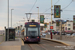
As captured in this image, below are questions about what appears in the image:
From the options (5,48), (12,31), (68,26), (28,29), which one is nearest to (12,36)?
(12,31)

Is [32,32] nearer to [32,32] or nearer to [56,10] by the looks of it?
[32,32]

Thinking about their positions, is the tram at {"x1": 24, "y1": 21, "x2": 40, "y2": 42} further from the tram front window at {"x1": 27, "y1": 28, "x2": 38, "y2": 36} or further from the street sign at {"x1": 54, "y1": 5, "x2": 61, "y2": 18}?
the street sign at {"x1": 54, "y1": 5, "x2": 61, "y2": 18}

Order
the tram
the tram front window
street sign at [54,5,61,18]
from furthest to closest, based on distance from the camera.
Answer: street sign at [54,5,61,18] → the tram front window → the tram

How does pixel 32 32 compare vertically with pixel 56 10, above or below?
below

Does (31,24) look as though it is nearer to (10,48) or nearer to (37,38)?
(37,38)

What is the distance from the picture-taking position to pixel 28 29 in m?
24.3

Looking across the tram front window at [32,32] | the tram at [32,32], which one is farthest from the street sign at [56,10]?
the tram front window at [32,32]

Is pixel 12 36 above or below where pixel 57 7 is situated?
below

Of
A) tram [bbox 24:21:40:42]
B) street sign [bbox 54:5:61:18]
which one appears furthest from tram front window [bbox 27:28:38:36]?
street sign [bbox 54:5:61:18]

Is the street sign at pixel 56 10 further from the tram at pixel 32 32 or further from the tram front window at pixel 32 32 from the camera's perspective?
the tram front window at pixel 32 32

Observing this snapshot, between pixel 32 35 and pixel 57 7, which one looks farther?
pixel 57 7

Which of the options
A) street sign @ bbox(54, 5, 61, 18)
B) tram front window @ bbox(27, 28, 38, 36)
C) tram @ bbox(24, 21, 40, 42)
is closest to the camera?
tram @ bbox(24, 21, 40, 42)

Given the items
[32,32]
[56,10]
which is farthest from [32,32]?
[56,10]

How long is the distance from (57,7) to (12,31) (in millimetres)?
9344
